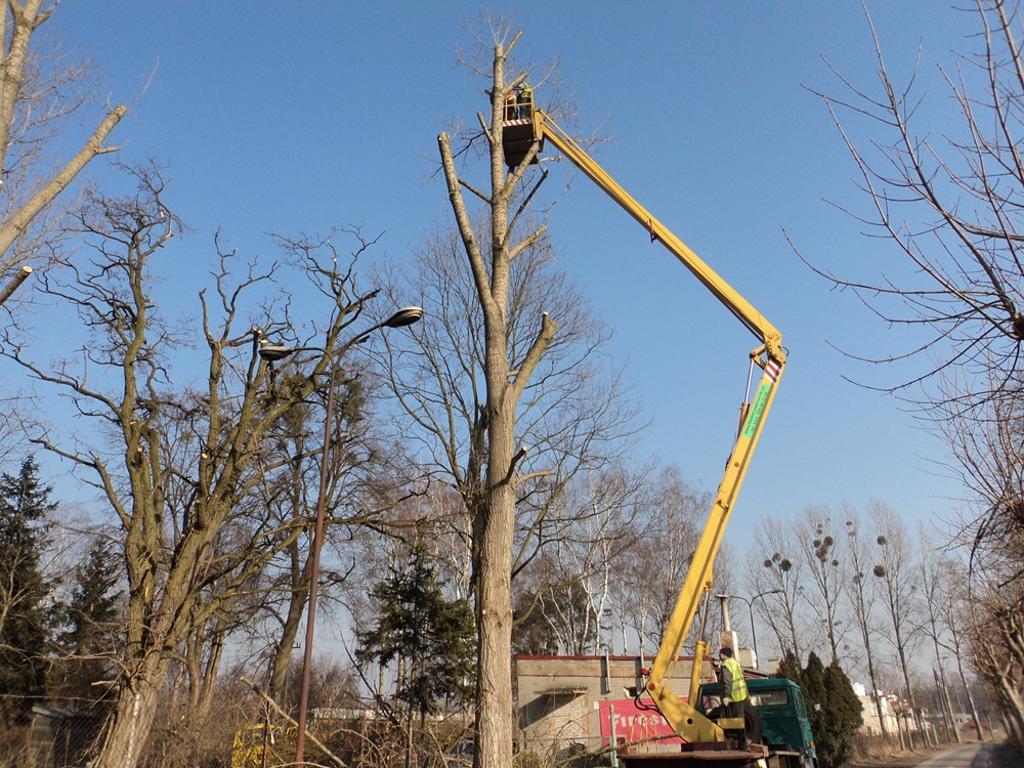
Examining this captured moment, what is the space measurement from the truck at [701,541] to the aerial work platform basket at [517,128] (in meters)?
0.01

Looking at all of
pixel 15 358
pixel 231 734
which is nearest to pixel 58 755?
pixel 231 734

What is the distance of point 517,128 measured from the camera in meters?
10.5

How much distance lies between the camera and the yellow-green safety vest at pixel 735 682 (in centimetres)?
902

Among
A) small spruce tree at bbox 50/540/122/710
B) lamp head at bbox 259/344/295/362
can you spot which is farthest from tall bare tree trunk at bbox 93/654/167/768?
small spruce tree at bbox 50/540/122/710

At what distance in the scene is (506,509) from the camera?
307 inches

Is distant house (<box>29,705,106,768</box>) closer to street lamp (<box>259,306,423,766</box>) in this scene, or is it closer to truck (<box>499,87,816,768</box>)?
street lamp (<box>259,306,423,766</box>)

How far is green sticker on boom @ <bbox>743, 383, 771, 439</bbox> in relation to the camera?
1081 cm

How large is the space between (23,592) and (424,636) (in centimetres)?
1882

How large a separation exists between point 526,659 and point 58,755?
1157cm

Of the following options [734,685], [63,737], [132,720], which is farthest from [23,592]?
[734,685]

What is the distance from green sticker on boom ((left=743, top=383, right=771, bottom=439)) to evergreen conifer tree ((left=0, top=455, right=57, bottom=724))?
2257 centimetres

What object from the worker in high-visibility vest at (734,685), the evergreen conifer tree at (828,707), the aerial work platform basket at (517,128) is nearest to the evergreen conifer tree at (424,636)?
the worker in high-visibility vest at (734,685)

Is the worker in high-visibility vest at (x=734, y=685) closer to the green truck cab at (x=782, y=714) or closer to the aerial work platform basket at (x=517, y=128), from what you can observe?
the green truck cab at (x=782, y=714)

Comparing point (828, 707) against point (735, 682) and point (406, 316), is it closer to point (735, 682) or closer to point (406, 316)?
point (735, 682)
